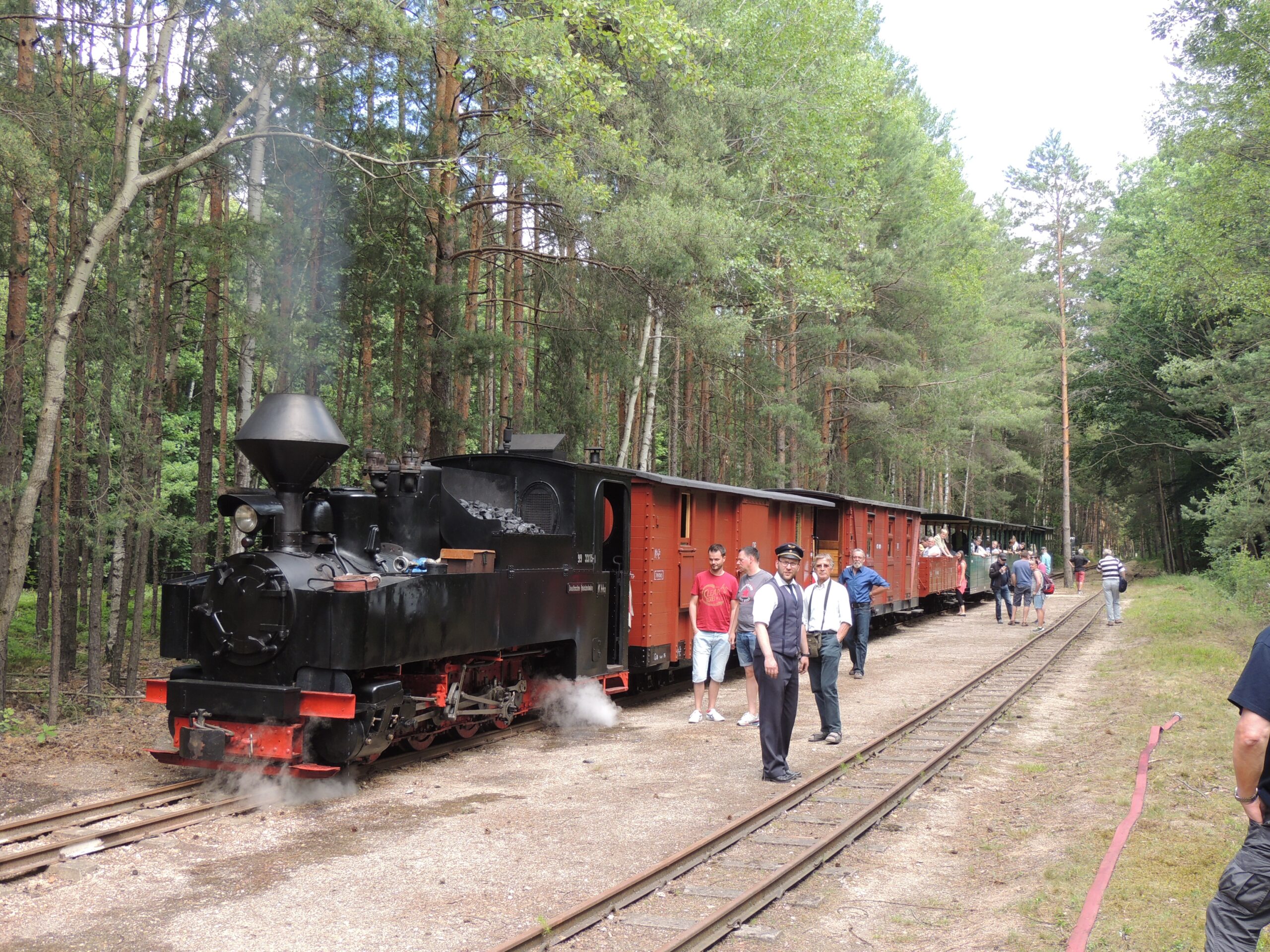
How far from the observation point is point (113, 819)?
6.32 metres

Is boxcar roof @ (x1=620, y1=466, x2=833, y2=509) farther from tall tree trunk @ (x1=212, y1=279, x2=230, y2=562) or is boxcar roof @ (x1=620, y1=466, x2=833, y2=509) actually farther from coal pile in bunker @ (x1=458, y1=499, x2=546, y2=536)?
tall tree trunk @ (x1=212, y1=279, x2=230, y2=562)

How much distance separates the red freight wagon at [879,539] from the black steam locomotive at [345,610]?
980 cm

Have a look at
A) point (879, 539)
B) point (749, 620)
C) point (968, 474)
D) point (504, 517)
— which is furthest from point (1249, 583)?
point (968, 474)

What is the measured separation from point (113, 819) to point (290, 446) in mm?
2728

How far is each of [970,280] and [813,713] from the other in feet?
78.5

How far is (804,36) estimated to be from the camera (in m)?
21.5

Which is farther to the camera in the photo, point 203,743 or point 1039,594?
point 1039,594

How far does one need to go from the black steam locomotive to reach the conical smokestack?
0.01m

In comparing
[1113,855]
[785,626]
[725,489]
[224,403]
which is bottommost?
[1113,855]

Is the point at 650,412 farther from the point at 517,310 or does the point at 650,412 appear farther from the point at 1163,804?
the point at 1163,804

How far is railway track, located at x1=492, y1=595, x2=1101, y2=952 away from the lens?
460 centimetres

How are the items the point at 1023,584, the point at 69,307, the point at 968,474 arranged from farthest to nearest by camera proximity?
the point at 968,474 < the point at 1023,584 < the point at 69,307

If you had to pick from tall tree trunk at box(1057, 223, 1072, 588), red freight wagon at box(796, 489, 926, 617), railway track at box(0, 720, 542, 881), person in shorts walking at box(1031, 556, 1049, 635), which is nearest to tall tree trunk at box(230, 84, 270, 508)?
railway track at box(0, 720, 542, 881)

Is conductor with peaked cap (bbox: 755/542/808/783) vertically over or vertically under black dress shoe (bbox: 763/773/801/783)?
over
